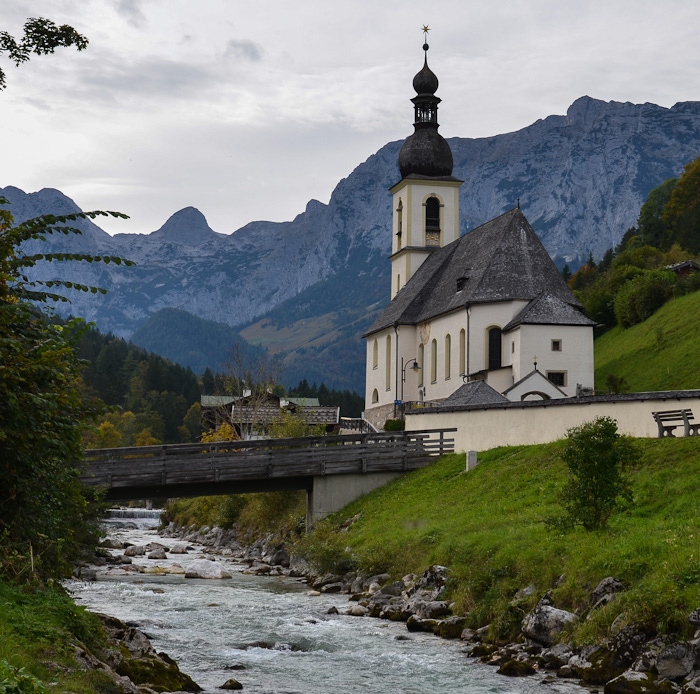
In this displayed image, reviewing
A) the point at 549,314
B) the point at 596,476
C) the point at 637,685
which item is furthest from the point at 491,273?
the point at 637,685

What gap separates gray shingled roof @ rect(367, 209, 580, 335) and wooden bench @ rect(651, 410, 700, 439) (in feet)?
86.5

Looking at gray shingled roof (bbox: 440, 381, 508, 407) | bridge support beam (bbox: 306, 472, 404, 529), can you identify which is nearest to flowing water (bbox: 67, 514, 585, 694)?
bridge support beam (bbox: 306, 472, 404, 529)

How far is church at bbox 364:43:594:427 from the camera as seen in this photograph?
52125mm

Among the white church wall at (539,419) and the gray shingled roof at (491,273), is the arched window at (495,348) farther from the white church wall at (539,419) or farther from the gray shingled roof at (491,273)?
the white church wall at (539,419)

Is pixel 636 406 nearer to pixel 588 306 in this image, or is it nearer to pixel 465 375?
pixel 465 375

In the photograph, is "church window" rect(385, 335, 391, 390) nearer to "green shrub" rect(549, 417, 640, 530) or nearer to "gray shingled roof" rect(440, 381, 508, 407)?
"gray shingled roof" rect(440, 381, 508, 407)

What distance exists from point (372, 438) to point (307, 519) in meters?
4.41

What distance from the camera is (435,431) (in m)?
41.2

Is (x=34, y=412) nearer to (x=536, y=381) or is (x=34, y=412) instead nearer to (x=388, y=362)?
(x=536, y=381)

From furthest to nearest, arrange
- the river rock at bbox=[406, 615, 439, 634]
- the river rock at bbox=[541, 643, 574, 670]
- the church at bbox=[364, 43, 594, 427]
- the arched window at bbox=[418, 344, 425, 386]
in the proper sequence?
the arched window at bbox=[418, 344, 425, 386], the church at bbox=[364, 43, 594, 427], the river rock at bbox=[406, 615, 439, 634], the river rock at bbox=[541, 643, 574, 670]

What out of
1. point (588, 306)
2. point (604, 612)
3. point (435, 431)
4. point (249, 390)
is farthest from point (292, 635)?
point (588, 306)

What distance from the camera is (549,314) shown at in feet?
172

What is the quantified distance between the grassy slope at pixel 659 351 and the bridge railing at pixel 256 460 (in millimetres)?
18984

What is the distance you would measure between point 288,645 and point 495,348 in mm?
36881
